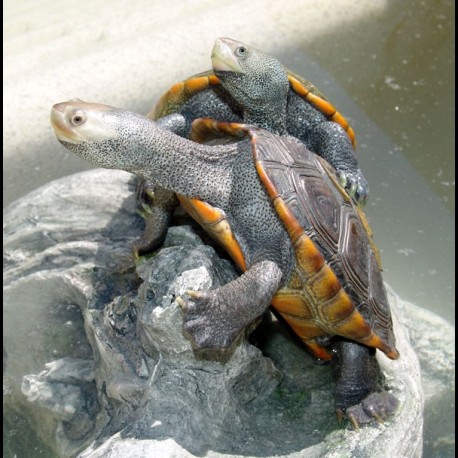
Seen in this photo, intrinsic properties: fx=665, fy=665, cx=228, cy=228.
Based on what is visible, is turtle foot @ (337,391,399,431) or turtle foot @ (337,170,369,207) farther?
turtle foot @ (337,170,369,207)

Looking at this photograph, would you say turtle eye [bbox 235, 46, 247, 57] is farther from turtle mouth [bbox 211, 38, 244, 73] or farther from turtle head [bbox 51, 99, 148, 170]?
turtle head [bbox 51, 99, 148, 170]

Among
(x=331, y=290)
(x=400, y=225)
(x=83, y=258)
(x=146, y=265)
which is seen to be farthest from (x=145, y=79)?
(x=331, y=290)

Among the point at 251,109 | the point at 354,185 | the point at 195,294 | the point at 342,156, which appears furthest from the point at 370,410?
the point at 251,109

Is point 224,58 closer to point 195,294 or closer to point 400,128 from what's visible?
point 195,294

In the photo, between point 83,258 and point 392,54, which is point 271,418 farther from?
point 392,54

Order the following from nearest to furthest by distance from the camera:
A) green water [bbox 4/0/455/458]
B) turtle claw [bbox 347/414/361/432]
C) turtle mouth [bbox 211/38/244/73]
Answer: turtle claw [bbox 347/414/361/432] → turtle mouth [bbox 211/38/244/73] → green water [bbox 4/0/455/458]

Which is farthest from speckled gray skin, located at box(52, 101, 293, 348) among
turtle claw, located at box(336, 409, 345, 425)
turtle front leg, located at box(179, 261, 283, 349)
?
turtle claw, located at box(336, 409, 345, 425)
